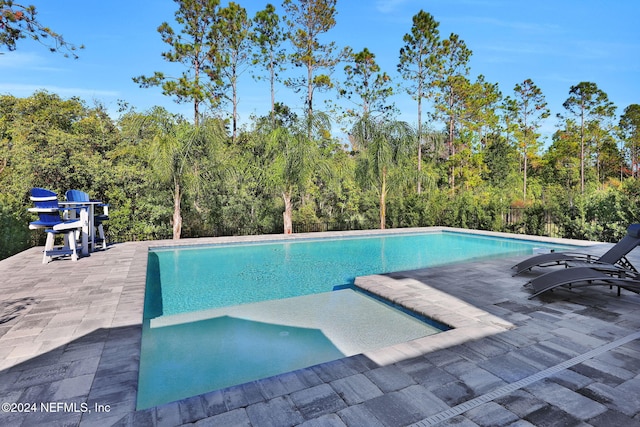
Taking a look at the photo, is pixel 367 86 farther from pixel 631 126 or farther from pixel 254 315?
pixel 631 126

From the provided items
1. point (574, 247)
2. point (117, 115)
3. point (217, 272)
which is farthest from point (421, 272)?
point (117, 115)

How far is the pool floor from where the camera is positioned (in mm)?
3007

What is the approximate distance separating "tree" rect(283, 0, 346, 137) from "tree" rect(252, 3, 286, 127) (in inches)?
24.6

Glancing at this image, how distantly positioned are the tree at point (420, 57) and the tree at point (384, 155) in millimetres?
5557

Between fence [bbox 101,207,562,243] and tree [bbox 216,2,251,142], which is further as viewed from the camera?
tree [bbox 216,2,251,142]

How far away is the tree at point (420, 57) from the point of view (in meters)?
18.3

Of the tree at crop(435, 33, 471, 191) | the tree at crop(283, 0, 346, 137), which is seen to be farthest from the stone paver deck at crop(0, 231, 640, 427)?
the tree at crop(435, 33, 471, 191)

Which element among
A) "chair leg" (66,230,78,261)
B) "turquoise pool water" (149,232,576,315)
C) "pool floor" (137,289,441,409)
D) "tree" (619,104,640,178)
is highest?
"tree" (619,104,640,178)

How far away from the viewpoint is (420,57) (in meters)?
19.0

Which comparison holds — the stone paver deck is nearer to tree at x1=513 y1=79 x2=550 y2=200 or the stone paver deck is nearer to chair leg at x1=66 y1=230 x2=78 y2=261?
chair leg at x1=66 y1=230 x2=78 y2=261

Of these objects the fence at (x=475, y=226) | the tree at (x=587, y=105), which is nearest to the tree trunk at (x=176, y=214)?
the fence at (x=475, y=226)

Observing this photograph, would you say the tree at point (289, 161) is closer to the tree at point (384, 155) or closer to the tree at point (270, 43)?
the tree at point (384, 155)

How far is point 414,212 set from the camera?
1371 cm

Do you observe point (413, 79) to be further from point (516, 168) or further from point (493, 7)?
point (516, 168)
